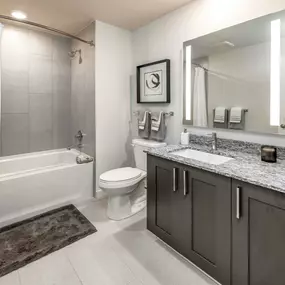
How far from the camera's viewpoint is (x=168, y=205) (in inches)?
75.9

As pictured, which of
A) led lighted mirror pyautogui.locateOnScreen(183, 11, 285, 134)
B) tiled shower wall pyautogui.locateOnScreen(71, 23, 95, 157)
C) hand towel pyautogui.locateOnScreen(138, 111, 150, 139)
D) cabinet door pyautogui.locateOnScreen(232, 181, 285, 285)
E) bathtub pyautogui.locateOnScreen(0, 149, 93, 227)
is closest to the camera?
cabinet door pyautogui.locateOnScreen(232, 181, 285, 285)

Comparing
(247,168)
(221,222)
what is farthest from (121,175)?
(247,168)

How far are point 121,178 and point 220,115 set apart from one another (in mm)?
1188

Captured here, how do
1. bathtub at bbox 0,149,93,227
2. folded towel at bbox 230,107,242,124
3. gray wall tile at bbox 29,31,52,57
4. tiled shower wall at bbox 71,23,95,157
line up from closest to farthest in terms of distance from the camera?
folded towel at bbox 230,107,242,124 < bathtub at bbox 0,149,93,227 < tiled shower wall at bbox 71,23,95,157 < gray wall tile at bbox 29,31,52,57

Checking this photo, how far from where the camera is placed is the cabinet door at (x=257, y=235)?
3.96ft

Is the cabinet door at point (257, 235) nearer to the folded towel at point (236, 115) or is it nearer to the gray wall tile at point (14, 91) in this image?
the folded towel at point (236, 115)

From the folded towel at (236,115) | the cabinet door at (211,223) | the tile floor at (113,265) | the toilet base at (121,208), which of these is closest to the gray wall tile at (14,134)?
the toilet base at (121,208)

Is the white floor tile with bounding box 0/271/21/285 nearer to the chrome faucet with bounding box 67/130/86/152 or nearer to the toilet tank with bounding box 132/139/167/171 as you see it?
the toilet tank with bounding box 132/139/167/171

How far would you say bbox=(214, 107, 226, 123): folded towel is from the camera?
2.14m

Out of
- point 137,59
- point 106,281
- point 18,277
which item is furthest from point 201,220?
point 137,59

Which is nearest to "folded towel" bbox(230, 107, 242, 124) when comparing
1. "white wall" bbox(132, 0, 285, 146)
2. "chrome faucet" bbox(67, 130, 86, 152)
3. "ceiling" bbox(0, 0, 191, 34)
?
"white wall" bbox(132, 0, 285, 146)

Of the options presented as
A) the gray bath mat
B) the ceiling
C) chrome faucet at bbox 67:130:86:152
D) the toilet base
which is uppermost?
the ceiling

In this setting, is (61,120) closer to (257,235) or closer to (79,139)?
(79,139)

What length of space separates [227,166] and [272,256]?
57 cm
